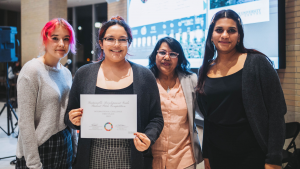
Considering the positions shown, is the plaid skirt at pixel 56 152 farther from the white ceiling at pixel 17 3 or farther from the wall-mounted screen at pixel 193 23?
the white ceiling at pixel 17 3

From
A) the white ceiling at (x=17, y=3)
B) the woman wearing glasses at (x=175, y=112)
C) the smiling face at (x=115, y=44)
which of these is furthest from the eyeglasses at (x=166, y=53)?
the white ceiling at (x=17, y=3)

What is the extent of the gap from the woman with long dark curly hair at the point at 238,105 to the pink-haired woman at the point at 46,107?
41.1 inches

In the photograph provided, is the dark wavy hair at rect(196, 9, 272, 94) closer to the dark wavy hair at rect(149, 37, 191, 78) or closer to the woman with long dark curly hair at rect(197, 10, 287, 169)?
the woman with long dark curly hair at rect(197, 10, 287, 169)

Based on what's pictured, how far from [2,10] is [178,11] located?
35.0 feet

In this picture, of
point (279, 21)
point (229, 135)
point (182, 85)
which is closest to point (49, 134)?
point (182, 85)

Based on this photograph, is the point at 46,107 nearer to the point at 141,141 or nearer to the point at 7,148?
the point at 141,141

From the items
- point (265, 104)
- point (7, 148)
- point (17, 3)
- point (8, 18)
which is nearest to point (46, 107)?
point (265, 104)

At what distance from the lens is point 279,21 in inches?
101

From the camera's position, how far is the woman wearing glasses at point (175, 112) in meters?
1.55

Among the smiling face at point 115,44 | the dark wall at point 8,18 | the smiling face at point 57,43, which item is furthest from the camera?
the dark wall at point 8,18

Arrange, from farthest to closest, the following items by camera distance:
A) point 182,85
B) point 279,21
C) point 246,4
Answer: point 246,4 → point 279,21 → point 182,85

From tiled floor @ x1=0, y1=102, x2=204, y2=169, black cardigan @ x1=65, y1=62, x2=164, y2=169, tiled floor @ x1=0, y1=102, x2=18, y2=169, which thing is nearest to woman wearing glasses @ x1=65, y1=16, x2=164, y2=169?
black cardigan @ x1=65, y1=62, x2=164, y2=169

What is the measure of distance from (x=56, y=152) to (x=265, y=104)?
1461 millimetres

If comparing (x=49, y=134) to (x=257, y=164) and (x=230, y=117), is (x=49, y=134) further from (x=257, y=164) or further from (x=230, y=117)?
(x=257, y=164)
